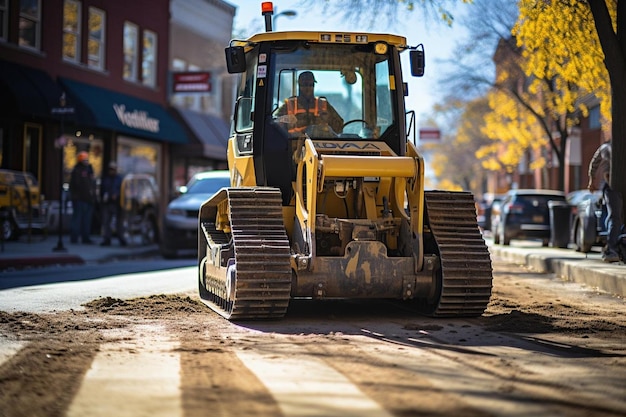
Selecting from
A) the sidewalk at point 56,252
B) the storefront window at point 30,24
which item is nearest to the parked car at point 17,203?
the sidewalk at point 56,252

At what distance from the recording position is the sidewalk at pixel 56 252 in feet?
56.2

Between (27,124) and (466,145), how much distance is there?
51417 millimetres

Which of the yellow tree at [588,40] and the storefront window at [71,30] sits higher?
the storefront window at [71,30]

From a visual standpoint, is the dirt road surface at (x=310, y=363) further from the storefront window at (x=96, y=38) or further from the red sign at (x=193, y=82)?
the red sign at (x=193, y=82)

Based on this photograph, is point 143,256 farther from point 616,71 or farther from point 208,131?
point 208,131

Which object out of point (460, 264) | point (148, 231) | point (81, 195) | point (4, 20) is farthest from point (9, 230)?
point (460, 264)

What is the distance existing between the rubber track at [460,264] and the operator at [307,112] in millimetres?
1357

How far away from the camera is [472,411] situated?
523 cm

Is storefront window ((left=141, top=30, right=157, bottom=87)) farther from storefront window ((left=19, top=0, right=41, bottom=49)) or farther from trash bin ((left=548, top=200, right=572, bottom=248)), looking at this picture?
trash bin ((left=548, top=200, right=572, bottom=248))

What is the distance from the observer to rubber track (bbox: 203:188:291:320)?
29.2 feet

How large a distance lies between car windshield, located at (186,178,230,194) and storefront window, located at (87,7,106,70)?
348 inches

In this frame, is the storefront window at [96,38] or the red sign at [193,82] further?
the red sign at [193,82]

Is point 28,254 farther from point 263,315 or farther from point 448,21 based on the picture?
point 263,315

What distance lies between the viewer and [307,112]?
408 inches
